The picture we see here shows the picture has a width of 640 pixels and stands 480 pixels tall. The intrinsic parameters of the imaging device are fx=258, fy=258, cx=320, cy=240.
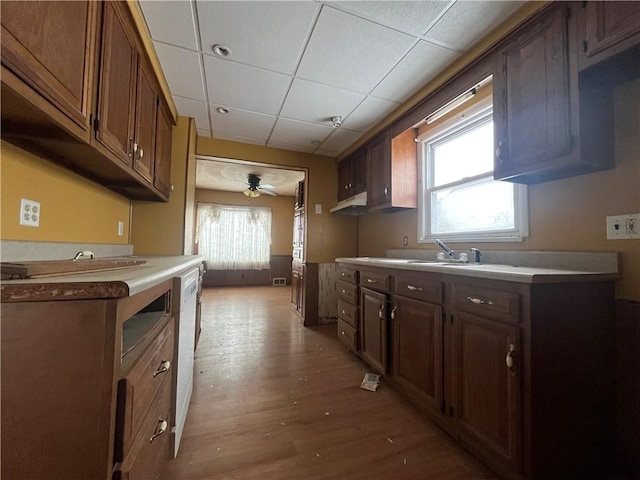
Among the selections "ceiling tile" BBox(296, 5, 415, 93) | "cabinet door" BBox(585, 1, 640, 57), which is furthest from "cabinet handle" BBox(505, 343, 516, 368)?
"ceiling tile" BBox(296, 5, 415, 93)

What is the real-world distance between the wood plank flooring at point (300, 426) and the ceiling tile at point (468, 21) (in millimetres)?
2438

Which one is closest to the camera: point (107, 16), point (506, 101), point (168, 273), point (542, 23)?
point (168, 273)

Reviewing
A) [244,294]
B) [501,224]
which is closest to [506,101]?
[501,224]

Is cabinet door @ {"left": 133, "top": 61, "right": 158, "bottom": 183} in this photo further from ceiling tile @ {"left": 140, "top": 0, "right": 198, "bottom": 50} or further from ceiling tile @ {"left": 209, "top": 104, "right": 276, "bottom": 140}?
ceiling tile @ {"left": 209, "top": 104, "right": 276, "bottom": 140}

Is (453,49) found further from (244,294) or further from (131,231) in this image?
(244,294)

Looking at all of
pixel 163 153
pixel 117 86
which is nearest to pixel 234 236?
pixel 163 153

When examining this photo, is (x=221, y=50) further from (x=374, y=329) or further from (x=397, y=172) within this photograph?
(x=374, y=329)

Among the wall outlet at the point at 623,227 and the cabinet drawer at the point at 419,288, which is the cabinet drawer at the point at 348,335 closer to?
the cabinet drawer at the point at 419,288

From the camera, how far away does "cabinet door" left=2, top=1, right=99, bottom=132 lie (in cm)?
75

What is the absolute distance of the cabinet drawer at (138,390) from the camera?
2.21ft

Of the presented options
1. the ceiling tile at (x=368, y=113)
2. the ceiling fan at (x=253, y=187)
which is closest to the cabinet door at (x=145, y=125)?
the ceiling tile at (x=368, y=113)

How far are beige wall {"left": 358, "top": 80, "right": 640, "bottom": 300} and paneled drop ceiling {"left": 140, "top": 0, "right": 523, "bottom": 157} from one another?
0.90 meters

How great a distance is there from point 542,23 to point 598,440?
204cm

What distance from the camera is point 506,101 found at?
1.53m
